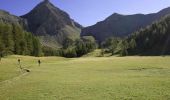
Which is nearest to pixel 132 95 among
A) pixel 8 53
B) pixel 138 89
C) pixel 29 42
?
pixel 138 89

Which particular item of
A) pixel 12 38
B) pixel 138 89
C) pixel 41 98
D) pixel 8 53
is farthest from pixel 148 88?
pixel 12 38

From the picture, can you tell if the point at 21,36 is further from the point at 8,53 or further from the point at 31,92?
the point at 31,92

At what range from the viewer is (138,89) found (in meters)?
31.5

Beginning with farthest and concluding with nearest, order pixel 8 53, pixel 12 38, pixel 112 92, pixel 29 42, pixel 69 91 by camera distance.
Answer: pixel 29 42, pixel 12 38, pixel 8 53, pixel 69 91, pixel 112 92

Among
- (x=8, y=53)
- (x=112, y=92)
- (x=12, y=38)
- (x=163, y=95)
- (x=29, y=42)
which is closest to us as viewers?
(x=163, y=95)

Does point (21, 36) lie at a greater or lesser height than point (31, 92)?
greater

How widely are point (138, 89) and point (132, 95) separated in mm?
3640

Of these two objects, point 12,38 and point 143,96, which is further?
point 12,38

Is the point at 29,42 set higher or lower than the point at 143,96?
higher

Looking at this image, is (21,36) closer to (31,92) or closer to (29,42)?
(29,42)

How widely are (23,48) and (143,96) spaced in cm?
11875

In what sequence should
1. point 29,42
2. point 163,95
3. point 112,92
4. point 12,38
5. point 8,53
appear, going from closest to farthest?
point 163,95 → point 112,92 → point 8,53 → point 12,38 → point 29,42

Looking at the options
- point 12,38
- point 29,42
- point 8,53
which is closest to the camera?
point 8,53

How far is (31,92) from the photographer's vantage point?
32781mm
